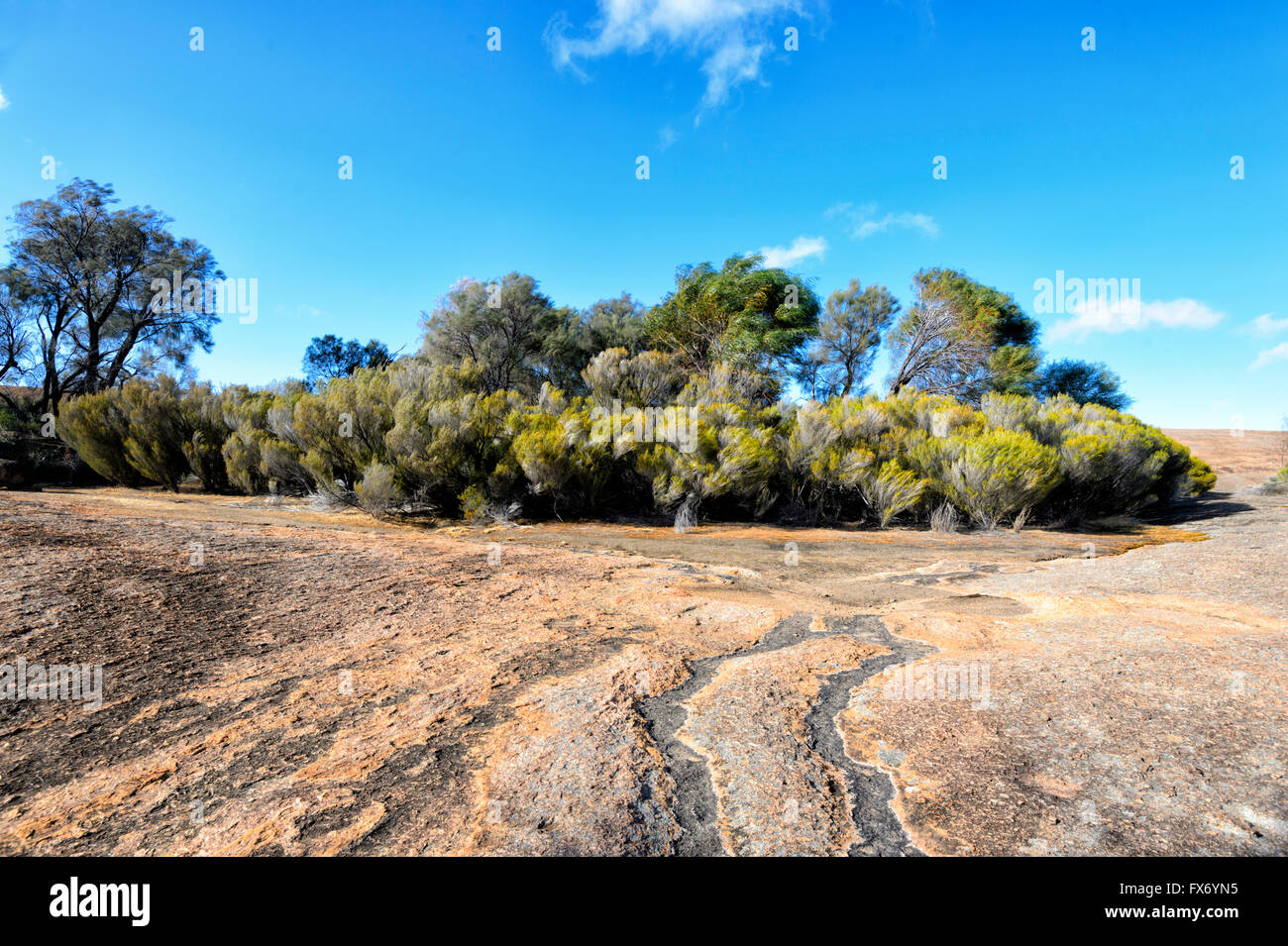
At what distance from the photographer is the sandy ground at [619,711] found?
1542mm

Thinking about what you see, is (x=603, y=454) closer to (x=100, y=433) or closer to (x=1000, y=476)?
(x=1000, y=476)

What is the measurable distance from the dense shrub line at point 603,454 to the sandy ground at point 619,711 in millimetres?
4167

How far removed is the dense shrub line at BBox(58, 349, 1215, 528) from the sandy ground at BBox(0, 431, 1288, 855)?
4167mm

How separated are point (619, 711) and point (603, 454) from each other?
730 centimetres

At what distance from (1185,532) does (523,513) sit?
10.2 metres

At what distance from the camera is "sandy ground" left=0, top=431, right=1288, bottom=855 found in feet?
5.06

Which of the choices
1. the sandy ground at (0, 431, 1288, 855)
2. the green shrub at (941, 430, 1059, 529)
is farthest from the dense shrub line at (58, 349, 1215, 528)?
the sandy ground at (0, 431, 1288, 855)

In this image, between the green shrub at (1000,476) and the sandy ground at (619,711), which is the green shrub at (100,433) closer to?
the sandy ground at (619,711)

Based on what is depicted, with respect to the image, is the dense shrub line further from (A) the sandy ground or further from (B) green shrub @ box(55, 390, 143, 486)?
(A) the sandy ground

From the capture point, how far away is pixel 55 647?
8.64ft

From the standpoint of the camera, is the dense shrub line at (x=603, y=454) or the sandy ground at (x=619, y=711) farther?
the dense shrub line at (x=603, y=454)

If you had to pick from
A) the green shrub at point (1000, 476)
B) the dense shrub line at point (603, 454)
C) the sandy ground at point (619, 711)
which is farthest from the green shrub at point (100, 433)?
the green shrub at point (1000, 476)

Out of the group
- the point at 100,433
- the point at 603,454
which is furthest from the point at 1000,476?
the point at 100,433

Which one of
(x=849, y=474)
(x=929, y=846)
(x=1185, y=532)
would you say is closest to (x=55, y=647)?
(x=929, y=846)
